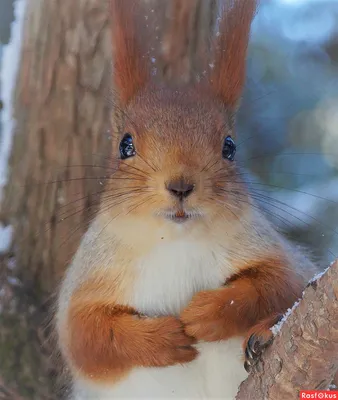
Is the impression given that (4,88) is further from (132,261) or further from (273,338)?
(273,338)

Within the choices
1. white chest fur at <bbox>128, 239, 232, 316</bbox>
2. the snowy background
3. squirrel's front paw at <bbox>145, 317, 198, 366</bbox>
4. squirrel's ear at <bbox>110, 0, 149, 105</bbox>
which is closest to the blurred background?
the snowy background

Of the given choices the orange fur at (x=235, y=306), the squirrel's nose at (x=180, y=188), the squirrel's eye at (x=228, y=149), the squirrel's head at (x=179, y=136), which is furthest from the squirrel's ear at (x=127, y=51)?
the orange fur at (x=235, y=306)

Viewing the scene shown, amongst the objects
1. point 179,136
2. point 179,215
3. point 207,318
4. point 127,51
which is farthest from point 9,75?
point 207,318

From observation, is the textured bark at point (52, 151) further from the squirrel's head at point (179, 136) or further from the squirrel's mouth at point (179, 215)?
the squirrel's mouth at point (179, 215)

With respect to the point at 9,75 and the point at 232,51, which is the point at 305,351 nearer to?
the point at 232,51

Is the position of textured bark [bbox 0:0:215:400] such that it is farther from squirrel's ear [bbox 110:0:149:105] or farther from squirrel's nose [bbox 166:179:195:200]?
squirrel's nose [bbox 166:179:195:200]

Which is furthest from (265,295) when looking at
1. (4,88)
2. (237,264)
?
(4,88)
